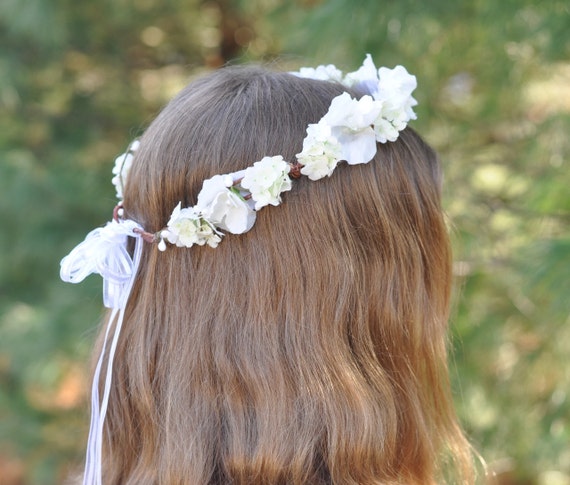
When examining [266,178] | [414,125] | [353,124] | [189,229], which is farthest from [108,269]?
[414,125]

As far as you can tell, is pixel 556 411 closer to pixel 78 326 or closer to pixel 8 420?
pixel 78 326

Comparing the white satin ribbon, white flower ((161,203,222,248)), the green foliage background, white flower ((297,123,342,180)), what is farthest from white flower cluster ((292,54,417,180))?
the green foliage background

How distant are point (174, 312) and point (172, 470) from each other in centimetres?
21

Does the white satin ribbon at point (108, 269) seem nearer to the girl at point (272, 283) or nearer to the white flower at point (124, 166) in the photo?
the girl at point (272, 283)

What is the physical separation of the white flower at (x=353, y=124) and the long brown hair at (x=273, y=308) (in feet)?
0.07

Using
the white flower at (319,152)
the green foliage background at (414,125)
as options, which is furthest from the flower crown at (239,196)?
the green foliage background at (414,125)

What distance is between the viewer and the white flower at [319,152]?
918 millimetres

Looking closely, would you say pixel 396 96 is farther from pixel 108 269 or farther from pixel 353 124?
pixel 108 269

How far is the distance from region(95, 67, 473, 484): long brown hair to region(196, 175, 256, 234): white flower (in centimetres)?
3

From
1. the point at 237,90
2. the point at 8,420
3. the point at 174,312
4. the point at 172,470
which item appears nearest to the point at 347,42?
the point at 237,90

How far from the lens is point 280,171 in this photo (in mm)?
905

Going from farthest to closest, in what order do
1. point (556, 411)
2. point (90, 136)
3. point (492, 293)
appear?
point (90, 136) < point (492, 293) < point (556, 411)

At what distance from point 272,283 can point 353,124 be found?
245 mm

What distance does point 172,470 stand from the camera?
0.96 m
